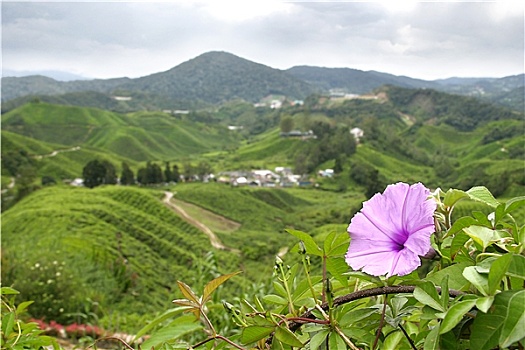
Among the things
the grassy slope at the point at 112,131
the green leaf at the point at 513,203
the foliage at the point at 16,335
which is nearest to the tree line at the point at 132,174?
the grassy slope at the point at 112,131

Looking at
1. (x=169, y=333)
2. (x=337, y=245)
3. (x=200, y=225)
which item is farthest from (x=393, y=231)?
(x=200, y=225)

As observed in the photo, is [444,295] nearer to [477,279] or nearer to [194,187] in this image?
[477,279]

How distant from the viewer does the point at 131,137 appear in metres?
49.4

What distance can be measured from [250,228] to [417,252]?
2638cm

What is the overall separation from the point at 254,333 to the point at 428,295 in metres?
0.15

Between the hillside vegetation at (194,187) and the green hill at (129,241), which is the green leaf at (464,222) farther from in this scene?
the green hill at (129,241)

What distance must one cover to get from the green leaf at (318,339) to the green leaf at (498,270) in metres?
0.14

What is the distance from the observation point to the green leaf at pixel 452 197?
0.42m

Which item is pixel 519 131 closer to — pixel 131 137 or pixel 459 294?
pixel 131 137

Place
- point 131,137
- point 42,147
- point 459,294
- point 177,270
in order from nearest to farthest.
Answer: point 459,294, point 177,270, point 42,147, point 131,137

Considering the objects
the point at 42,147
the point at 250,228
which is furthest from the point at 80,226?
the point at 42,147

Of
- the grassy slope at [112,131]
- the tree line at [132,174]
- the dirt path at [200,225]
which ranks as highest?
the grassy slope at [112,131]

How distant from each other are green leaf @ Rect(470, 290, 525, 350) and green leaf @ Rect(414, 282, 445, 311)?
1.1 inches

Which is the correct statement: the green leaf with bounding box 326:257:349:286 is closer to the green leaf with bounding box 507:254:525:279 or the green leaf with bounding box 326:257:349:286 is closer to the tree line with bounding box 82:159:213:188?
the green leaf with bounding box 507:254:525:279
